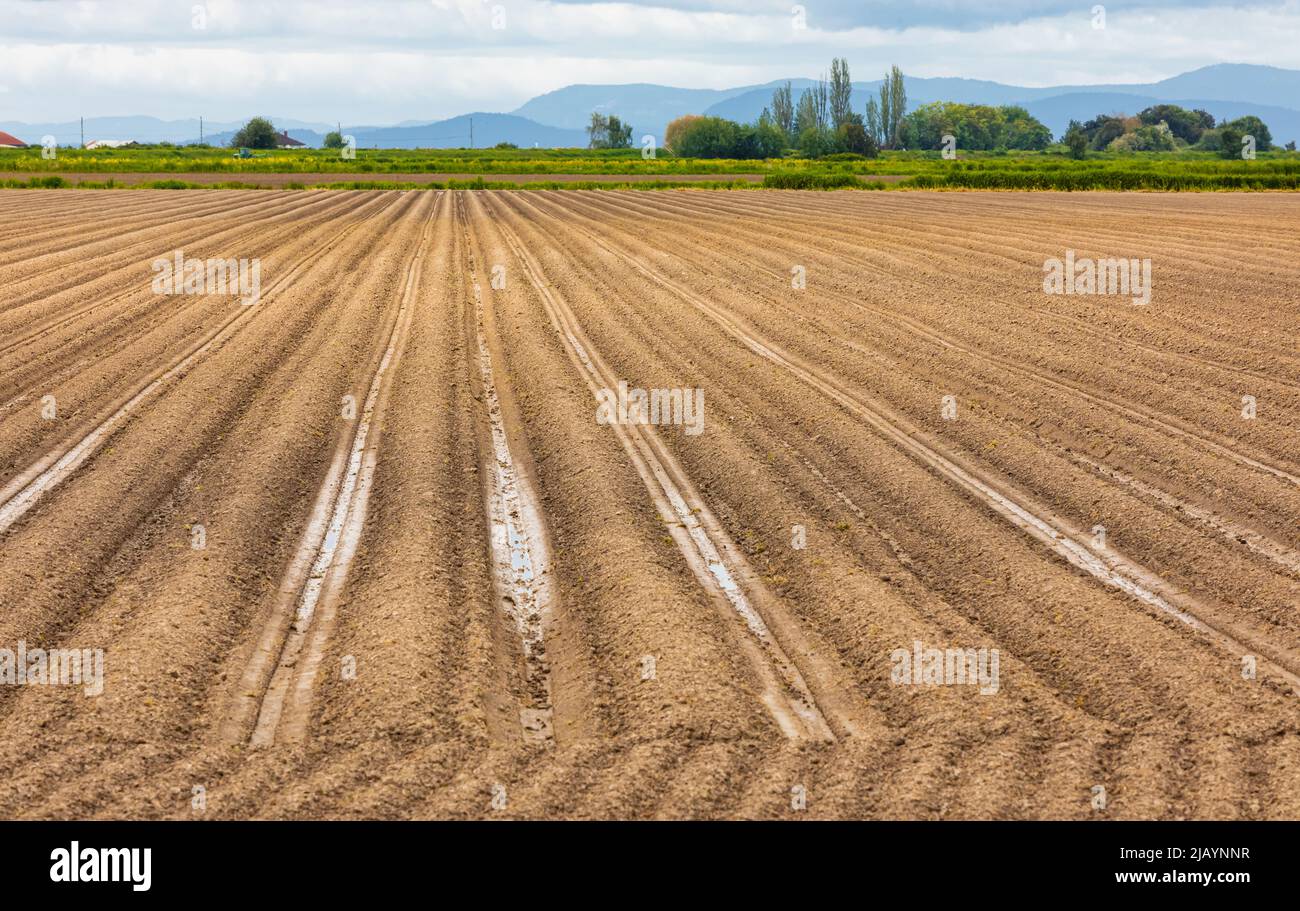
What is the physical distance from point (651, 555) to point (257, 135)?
149075 millimetres

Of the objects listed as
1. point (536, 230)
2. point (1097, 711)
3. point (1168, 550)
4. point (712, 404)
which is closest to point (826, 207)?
point (536, 230)

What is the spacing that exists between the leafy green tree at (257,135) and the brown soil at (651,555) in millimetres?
131840

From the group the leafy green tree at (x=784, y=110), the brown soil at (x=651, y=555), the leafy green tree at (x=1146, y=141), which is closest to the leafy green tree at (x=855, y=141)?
the leafy green tree at (x=1146, y=141)

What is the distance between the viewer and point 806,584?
31.2 feet

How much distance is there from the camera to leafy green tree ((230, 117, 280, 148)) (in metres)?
145

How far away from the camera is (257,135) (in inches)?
5787

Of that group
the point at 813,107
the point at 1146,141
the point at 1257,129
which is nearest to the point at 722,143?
the point at 813,107

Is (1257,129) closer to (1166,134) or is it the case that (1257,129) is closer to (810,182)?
(1166,134)

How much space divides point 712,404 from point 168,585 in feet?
24.6

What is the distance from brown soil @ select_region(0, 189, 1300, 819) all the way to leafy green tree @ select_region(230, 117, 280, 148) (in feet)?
433

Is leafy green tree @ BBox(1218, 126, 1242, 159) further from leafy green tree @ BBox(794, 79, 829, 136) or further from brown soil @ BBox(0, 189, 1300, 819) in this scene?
brown soil @ BBox(0, 189, 1300, 819)

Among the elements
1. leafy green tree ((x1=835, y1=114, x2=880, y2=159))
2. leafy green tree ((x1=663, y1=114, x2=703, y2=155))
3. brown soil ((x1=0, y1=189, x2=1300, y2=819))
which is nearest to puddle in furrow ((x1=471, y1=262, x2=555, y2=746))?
brown soil ((x1=0, y1=189, x2=1300, y2=819))

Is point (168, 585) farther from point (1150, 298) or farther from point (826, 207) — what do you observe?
point (826, 207)
